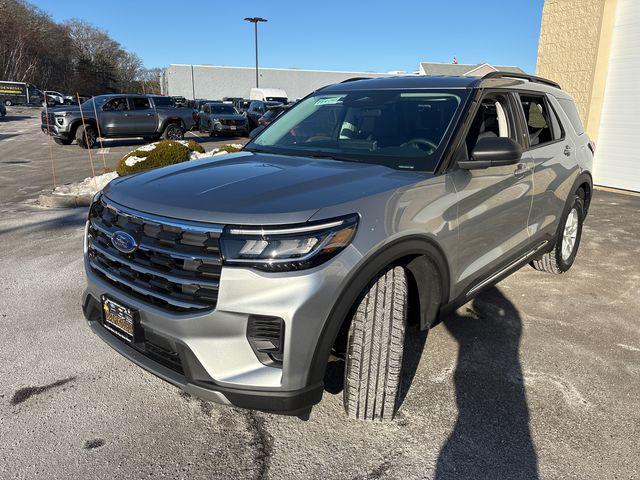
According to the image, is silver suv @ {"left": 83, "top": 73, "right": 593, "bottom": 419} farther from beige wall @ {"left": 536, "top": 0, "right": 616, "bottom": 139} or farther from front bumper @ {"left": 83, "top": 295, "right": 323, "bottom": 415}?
beige wall @ {"left": 536, "top": 0, "right": 616, "bottom": 139}

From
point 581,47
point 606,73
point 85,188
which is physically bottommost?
point 85,188

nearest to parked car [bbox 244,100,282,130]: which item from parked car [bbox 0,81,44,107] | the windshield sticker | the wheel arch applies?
the windshield sticker

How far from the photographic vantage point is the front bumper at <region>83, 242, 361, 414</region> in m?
2.07

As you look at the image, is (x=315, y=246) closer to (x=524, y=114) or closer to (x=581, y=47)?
(x=524, y=114)

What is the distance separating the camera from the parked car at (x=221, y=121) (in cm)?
2269

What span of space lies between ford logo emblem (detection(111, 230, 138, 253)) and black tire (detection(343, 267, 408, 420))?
110 cm

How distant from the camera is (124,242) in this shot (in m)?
2.40

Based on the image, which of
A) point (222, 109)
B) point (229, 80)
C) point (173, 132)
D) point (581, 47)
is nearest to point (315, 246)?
point (581, 47)

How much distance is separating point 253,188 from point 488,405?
1.80 metres

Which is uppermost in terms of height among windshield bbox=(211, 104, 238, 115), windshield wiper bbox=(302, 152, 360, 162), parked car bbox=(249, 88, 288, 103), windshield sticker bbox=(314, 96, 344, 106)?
parked car bbox=(249, 88, 288, 103)

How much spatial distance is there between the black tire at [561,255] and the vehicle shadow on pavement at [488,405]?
3.47 feet

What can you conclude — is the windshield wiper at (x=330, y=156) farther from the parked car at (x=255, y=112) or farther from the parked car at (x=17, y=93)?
the parked car at (x=17, y=93)

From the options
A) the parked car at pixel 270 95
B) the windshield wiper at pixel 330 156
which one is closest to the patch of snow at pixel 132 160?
the windshield wiper at pixel 330 156

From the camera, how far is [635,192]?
1069 cm
